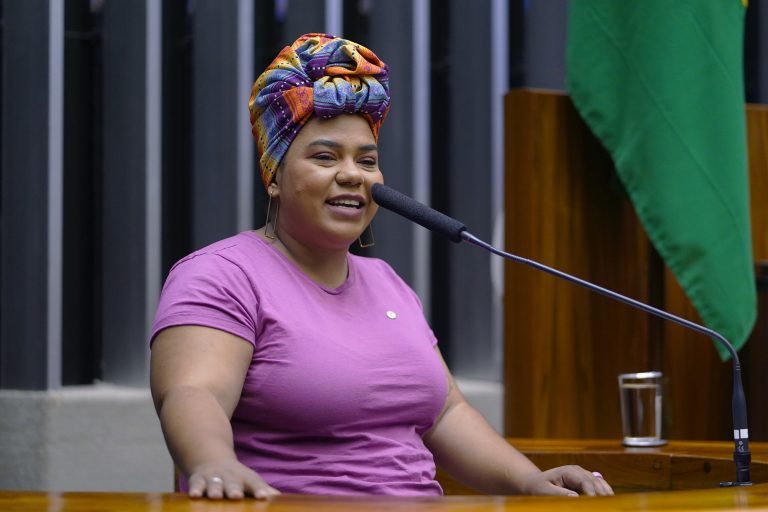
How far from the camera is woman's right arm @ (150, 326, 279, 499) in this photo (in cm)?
128

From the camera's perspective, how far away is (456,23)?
3607 millimetres

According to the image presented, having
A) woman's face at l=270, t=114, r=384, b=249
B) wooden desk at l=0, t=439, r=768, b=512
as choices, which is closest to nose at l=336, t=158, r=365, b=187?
woman's face at l=270, t=114, r=384, b=249

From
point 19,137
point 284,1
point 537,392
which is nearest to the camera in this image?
point 537,392

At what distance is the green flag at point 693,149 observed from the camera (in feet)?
8.82

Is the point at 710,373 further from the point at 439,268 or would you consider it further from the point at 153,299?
the point at 153,299

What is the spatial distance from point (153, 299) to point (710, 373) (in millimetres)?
1485

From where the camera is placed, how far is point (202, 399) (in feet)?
4.87

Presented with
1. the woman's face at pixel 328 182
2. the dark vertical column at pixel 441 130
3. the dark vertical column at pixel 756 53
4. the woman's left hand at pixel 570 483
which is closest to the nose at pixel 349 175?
the woman's face at pixel 328 182

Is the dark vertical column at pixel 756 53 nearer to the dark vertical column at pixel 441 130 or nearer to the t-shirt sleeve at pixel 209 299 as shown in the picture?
the dark vertical column at pixel 441 130

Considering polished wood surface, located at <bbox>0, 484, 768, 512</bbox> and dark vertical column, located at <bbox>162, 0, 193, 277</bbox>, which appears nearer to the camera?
polished wood surface, located at <bbox>0, 484, 768, 512</bbox>

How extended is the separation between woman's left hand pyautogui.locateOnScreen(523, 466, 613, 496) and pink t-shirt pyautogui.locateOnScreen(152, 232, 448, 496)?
0.15m

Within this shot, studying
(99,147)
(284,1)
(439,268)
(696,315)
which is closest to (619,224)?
(696,315)

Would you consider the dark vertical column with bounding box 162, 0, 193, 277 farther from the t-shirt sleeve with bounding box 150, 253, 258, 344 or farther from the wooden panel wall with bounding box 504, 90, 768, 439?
the t-shirt sleeve with bounding box 150, 253, 258, 344

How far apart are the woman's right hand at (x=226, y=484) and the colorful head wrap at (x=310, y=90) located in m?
0.65
